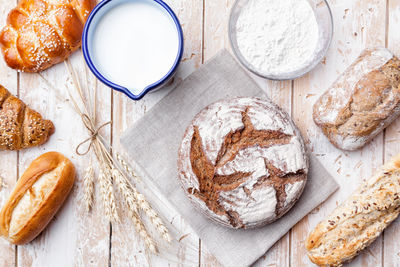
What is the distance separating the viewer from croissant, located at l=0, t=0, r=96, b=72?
5.13ft

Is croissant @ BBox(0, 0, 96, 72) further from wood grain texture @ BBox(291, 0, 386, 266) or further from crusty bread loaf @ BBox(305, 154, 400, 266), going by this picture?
crusty bread loaf @ BBox(305, 154, 400, 266)

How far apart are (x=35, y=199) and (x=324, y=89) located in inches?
45.6

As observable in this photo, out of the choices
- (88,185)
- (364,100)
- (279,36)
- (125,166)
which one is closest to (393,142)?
(364,100)

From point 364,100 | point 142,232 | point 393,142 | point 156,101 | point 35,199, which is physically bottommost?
point 142,232

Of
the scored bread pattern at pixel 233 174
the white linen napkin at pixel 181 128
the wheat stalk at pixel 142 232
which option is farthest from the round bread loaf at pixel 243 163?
the wheat stalk at pixel 142 232

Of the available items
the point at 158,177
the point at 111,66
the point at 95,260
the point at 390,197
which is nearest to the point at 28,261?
the point at 95,260

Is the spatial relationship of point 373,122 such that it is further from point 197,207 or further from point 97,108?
point 97,108

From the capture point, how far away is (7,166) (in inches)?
65.5

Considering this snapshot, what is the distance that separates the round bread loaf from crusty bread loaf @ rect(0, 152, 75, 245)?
474 millimetres

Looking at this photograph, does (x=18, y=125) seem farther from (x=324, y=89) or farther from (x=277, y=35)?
(x=324, y=89)

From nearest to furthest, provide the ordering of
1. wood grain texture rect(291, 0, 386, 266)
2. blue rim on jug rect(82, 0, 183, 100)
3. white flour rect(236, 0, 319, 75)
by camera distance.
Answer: blue rim on jug rect(82, 0, 183, 100), white flour rect(236, 0, 319, 75), wood grain texture rect(291, 0, 386, 266)

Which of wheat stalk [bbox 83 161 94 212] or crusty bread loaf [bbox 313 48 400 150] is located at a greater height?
crusty bread loaf [bbox 313 48 400 150]

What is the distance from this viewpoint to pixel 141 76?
4.71ft

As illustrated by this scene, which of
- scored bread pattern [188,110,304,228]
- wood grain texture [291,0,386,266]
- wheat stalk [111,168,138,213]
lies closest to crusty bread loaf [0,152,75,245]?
wheat stalk [111,168,138,213]
